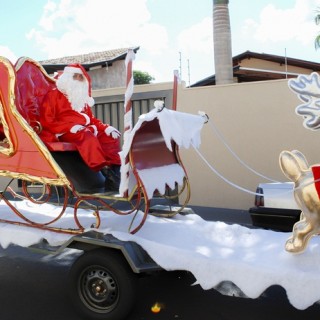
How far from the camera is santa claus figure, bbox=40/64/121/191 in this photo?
14.5 feet

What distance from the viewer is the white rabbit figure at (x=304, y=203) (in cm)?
288

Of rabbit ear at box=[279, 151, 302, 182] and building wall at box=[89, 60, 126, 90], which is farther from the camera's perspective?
building wall at box=[89, 60, 126, 90]

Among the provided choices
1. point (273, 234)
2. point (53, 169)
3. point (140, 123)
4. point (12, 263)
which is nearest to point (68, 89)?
point (53, 169)

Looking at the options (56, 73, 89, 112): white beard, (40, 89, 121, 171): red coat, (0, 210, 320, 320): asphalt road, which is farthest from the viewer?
(56, 73, 89, 112): white beard

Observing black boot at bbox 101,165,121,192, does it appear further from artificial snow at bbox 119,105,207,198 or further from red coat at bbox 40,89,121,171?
artificial snow at bbox 119,105,207,198

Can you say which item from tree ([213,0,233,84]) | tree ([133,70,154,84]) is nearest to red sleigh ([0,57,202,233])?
tree ([213,0,233,84])

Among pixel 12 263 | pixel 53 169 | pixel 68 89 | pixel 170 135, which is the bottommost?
pixel 12 263

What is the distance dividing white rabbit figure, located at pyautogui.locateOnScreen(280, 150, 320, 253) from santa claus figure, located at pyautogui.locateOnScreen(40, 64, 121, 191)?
2.00 meters

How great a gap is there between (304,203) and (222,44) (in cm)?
650

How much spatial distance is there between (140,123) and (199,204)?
5345 millimetres

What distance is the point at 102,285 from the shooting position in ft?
11.0

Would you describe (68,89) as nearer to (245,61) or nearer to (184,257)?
(184,257)

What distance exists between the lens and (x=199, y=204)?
8391mm

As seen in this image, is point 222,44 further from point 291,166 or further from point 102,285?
point 102,285
